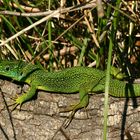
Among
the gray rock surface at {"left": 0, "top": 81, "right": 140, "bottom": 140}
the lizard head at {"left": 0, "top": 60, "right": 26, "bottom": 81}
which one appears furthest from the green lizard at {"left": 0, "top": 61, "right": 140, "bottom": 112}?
the gray rock surface at {"left": 0, "top": 81, "right": 140, "bottom": 140}

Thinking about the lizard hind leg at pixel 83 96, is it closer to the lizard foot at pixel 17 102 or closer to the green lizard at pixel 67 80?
the green lizard at pixel 67 80

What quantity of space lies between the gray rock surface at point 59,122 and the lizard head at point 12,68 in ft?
0.70

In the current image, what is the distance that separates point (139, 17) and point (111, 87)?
26.7 inches

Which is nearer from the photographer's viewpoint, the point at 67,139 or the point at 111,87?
the point at 67,139

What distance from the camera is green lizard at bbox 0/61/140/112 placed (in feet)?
Answer: 9.12

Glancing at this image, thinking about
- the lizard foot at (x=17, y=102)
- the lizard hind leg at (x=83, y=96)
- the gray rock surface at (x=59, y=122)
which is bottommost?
the gray rock surface at (x=59, y=122)

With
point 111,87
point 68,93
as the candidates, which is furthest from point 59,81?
point 111,87

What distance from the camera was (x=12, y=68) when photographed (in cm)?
290

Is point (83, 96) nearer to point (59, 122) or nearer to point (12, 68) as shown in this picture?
point (59, 122)

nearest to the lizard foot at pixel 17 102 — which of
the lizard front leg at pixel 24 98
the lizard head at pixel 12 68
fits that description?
the lizard front leg at pixel 24 98

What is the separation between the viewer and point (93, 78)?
9.65 feet

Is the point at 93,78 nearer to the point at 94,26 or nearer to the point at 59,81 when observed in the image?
the point at 59,81

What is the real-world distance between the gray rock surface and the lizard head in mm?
215

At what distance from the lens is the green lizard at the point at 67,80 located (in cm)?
278
